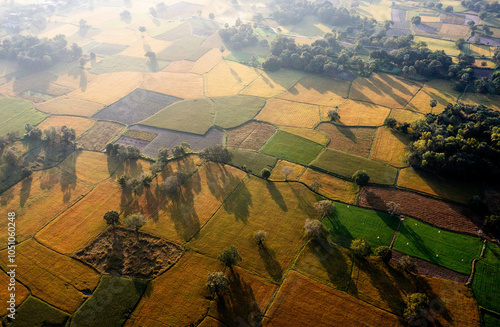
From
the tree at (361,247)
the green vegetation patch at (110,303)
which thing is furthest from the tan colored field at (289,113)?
the green vegetation patch at (110,303)

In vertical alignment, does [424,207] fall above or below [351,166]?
below

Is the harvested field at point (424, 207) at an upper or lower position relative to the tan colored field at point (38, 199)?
upper

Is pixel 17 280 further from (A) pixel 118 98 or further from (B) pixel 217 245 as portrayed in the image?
(A) pixel 118 98

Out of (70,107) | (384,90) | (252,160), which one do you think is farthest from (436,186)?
(70,107)

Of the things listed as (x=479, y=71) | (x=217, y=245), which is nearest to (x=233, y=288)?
(x=217, y=245)

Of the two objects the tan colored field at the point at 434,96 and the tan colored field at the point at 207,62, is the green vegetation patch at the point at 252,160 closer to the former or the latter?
the tan colored field at the point at 434,96

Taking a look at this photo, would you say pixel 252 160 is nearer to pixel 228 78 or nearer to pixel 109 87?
pixel 228 78

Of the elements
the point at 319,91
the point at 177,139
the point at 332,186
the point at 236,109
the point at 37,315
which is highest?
the point at 319,91
